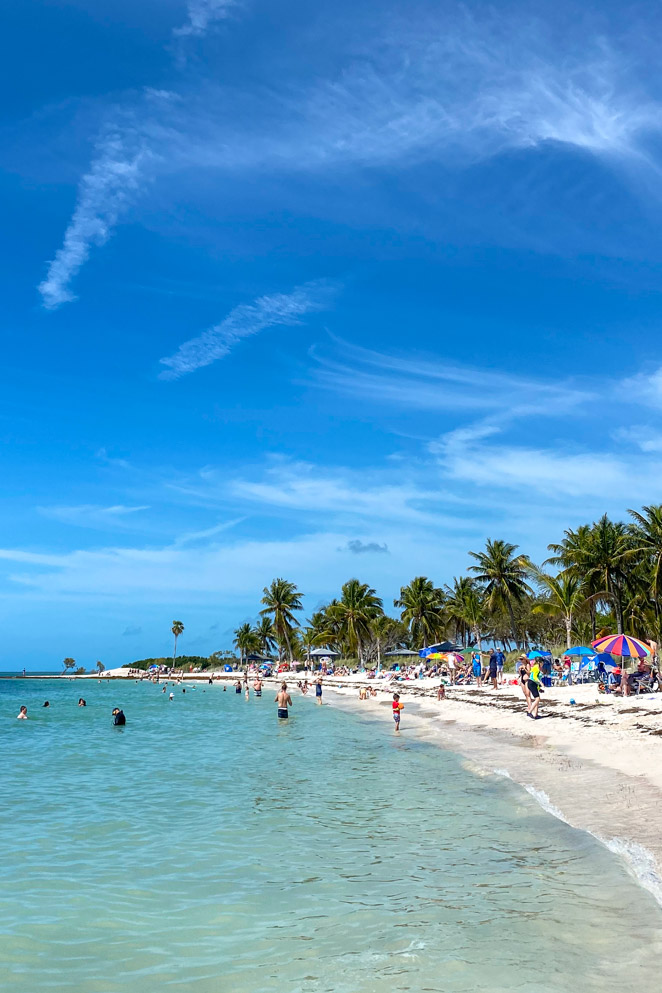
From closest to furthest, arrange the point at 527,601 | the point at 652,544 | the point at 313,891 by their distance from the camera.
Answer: the point at 313,891 < the point at 652,544 < the point at 527,601

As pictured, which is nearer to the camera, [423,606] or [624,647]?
[624,647]

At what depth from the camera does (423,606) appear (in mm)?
77000

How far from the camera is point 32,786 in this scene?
17297mm

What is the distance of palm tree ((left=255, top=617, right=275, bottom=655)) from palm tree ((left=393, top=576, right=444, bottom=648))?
55780mm

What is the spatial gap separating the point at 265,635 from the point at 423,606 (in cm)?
6168

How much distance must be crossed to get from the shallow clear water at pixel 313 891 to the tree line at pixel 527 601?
38.7 meters

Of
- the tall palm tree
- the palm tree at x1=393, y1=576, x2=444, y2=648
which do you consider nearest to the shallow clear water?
the tall palm tree

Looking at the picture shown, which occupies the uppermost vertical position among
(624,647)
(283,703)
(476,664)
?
(624,647)

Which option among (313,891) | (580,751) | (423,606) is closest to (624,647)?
(580,751)

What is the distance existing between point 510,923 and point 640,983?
175 cm

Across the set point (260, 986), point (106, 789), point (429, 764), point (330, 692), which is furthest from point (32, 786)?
point (330, 692)

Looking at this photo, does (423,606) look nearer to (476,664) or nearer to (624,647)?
(476,664)

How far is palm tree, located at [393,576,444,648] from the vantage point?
252 ft

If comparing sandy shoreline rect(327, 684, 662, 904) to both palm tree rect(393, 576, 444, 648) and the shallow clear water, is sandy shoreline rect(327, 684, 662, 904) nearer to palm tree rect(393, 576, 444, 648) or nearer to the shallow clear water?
the shallow clear water
